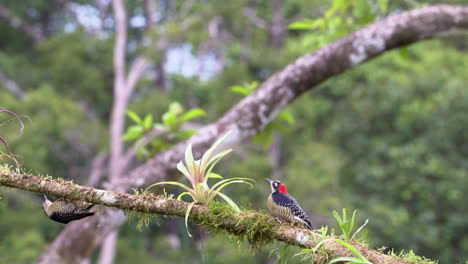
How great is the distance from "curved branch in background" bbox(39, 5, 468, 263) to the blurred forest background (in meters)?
5.36

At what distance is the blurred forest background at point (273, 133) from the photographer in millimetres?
8984

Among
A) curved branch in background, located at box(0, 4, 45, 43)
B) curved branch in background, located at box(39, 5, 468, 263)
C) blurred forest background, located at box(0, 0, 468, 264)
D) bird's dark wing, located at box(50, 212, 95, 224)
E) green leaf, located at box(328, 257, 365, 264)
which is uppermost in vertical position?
curved branch in background, located at box(0, 4, 45, 43)

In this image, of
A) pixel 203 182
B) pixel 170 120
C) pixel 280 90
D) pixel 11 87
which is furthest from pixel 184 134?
pixel 11 87

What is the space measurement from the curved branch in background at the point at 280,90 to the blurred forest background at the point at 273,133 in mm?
5363

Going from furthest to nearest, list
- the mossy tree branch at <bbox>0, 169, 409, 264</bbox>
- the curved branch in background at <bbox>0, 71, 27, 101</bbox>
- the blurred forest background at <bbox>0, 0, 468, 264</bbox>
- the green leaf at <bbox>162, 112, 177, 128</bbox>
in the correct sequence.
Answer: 1. the curved branch in background at <bbox>0, 71, 27, 101</bbox>
2. the blurred forest background at <bbox>0, 0, 468, 264</bbox>
3. the green leaf at <bbox>162, 112, 177, 128</bbox>
4. the mossy tree branch at <bbox>0, 169, 409, 264</bbox>

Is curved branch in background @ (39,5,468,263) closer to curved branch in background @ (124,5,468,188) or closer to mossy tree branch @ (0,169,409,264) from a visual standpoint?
curved branch in background @ (124,5,468,188)

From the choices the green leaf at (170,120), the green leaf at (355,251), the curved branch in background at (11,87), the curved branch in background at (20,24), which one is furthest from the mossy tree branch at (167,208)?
the curved branch in background at (20,24)

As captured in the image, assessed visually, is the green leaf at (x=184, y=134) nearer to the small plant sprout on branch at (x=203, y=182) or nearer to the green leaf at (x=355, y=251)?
the small plant sprout on branch at (x=203, y=182)

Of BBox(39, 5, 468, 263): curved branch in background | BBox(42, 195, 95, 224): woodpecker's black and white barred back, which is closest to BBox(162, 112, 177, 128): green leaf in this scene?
BBox(39, 5, 468, 263): curved branch in background

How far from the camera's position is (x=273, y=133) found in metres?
8.60

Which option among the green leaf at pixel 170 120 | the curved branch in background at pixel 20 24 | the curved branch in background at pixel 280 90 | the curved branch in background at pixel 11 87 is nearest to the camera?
the curved branch in background at pixel 280 90

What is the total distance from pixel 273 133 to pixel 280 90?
6.04 m

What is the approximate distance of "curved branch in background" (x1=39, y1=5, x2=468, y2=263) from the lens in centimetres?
240

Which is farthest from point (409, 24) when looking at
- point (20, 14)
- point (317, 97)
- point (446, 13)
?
point (20, 14)
